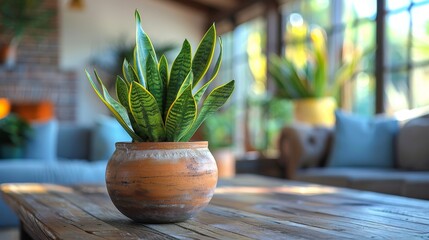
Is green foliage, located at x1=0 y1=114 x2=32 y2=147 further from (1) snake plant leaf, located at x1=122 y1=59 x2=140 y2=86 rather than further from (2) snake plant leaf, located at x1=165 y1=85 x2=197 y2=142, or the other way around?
(2) snake plant leaf, located at x1=165 y1=85 x2=197 y2=142

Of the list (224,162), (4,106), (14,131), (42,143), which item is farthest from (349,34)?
(4,106)

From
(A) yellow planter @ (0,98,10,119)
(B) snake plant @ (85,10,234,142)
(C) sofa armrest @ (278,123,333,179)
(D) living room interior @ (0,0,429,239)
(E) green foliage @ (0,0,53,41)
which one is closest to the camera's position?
(B) snake plant @ (85,10,234,142)

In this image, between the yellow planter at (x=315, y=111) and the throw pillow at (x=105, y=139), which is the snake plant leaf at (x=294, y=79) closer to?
the yellow planter at (x=315, y=111)

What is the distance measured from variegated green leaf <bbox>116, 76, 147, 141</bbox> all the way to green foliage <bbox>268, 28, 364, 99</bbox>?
392 centimetres

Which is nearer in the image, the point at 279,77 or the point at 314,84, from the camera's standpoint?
the point at 314,84

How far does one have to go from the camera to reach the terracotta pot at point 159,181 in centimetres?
139

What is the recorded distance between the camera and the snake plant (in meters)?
1.38

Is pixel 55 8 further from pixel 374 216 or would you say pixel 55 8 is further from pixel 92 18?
pixel 374 216

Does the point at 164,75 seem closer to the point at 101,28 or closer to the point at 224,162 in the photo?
the point at 224,162

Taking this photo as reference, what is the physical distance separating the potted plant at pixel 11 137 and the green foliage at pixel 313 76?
88.5 inches

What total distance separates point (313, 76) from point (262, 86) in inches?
98.8

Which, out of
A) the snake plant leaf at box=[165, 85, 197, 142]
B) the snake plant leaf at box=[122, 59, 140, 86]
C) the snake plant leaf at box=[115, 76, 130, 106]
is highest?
the snake plant leaf at box=[122, 59, 140, 86]

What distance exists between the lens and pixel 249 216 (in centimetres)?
155

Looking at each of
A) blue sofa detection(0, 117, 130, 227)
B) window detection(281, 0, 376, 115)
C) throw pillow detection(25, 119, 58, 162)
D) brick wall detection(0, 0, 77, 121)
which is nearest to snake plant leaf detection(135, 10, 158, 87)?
blue sofa detection(0, 117, 130, 227)
